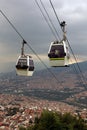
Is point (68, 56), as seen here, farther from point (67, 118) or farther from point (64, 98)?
point (64, 98)

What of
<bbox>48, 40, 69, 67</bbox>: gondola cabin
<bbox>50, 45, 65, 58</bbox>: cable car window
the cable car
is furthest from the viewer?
the cable car

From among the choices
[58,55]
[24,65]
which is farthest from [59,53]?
[24,65]

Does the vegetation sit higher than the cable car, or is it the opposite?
the cable car

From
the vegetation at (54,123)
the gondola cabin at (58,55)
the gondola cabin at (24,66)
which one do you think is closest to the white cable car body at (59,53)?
the gondola cabin at (58,55)

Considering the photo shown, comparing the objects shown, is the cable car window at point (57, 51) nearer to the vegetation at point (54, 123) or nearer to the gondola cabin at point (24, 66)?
the gondola cabin at point (24, 66)

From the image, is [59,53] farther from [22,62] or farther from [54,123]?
[54,123]

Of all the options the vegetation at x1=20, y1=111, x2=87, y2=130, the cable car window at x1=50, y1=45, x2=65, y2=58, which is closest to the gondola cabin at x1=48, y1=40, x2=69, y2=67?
the cable car window at x1=50, y1=45, x2=65, y2=58

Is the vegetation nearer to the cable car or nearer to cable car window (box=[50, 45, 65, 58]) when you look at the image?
the cable car
